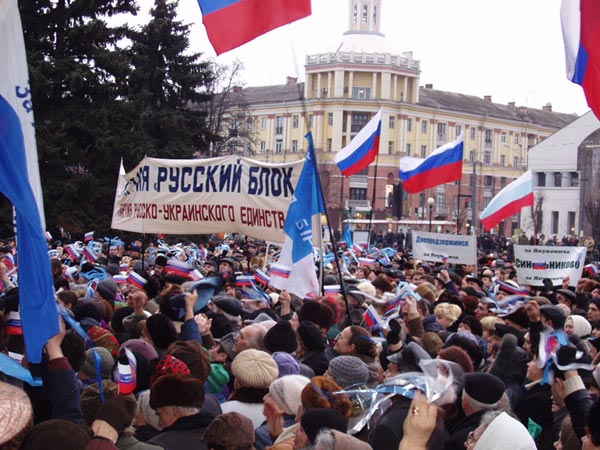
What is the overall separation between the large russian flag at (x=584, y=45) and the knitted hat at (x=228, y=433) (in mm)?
3356

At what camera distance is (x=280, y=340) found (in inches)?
241

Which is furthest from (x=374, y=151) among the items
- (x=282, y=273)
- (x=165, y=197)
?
(x=282, y=273)

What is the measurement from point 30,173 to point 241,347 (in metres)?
2.06

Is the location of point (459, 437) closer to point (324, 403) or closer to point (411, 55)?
point (324, 403)

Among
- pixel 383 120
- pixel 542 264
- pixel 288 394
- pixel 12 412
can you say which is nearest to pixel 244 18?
pixel 288 394

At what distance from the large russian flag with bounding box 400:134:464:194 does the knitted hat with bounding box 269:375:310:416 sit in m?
13.6

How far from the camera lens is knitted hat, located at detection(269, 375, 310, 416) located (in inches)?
183

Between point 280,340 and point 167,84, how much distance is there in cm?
2722

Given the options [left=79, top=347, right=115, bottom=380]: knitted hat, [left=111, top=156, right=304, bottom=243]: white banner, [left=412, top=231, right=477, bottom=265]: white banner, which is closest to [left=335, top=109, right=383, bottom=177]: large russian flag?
[left=412, top=231, right=477, bottom=265]: white banner

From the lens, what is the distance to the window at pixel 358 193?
95500 millimetres

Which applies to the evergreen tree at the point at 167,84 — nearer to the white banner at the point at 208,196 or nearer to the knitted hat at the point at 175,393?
the white banner at the point at 208,196

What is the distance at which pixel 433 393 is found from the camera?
4.04 m

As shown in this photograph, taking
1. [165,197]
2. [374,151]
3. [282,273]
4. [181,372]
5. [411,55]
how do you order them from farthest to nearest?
[411,55] → [374,151] → [165,197] → [282,273] → [181,372]

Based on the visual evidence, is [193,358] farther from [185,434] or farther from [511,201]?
[511,201]
